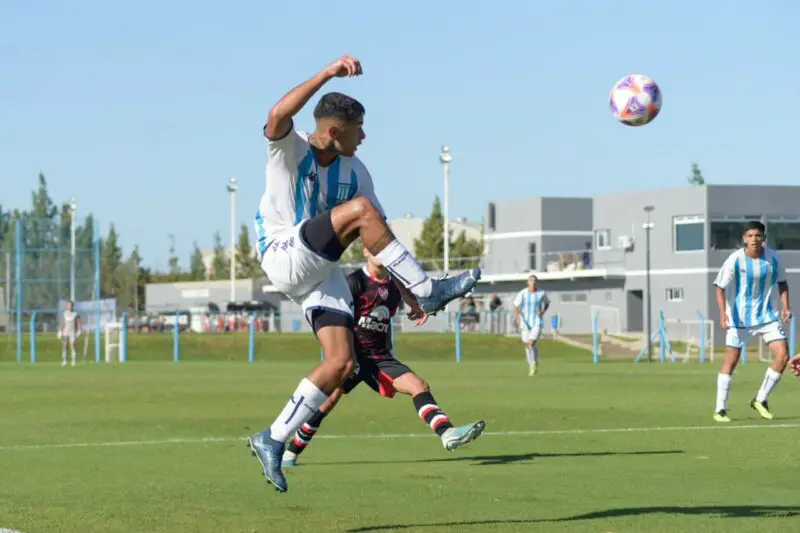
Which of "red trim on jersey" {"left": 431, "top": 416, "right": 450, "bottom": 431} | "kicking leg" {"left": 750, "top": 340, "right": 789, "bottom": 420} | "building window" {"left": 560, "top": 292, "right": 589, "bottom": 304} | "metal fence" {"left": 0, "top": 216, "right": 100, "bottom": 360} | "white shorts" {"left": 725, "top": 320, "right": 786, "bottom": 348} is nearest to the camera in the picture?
"red trim on jersey" {"left": 431, "top": 416, "right": 450, "bottom": 431}

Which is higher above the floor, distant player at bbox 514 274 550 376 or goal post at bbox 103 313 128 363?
distant player at bbox 514 274 550 376

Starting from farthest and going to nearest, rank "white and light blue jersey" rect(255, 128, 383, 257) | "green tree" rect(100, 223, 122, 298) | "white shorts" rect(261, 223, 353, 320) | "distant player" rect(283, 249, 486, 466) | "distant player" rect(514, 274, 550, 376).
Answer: "green tree" rect(100, 223, 122, 298) → "distant player" rect(514, 274, 550, 376) → "distant player" rect(283, 249, 486, 466) → "white and light blue jersey" rect(255, 128, 383, 257) → "white shorts" rect(261, 223, 353, 320)

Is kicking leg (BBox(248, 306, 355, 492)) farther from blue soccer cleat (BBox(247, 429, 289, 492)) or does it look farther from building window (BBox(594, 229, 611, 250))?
building window (BBox(594, 229, 611, 250))

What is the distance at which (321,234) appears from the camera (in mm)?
8625

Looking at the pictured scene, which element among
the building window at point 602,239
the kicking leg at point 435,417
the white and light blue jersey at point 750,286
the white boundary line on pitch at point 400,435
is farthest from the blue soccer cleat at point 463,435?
the building window at point 602,239

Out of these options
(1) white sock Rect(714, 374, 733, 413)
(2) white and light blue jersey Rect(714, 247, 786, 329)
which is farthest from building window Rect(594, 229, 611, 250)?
(1) white sock Rect(714, 374, 733, 413)

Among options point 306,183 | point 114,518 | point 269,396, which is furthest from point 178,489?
point 269,396

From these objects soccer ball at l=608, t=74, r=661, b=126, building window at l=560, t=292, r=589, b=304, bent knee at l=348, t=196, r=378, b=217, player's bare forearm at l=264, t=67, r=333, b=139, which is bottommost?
building window at l=560, t=292, r=589, b=304

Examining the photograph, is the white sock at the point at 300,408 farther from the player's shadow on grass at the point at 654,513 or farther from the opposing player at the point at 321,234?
the player's shadow on grass at the point at 654,513

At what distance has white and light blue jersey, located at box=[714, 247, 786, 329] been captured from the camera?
17391 mm

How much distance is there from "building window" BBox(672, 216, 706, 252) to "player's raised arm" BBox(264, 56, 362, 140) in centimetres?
8136

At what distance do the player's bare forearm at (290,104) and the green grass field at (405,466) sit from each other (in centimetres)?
225

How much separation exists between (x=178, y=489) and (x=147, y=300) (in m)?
125

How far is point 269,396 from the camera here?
23172 mm
